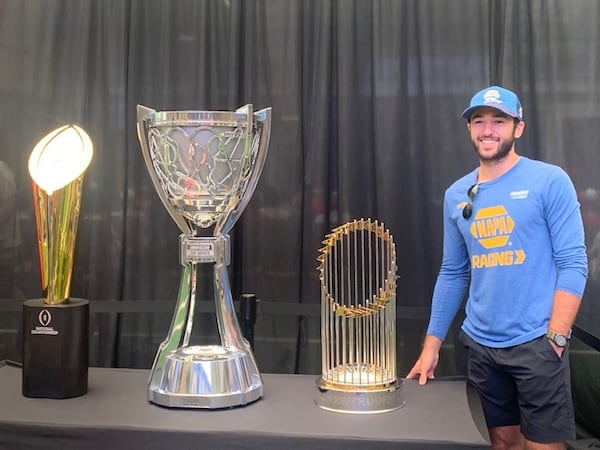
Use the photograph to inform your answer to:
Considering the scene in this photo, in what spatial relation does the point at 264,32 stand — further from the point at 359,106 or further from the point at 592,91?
the point at 592,91

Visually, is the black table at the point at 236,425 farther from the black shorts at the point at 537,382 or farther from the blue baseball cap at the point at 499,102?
the blue baseball cap at the point at 499,102

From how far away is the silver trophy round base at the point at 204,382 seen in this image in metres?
1.37

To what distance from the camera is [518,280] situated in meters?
1.56

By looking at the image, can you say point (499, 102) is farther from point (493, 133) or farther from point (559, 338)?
point (559, 338)

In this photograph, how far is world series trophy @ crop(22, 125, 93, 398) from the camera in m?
1.43

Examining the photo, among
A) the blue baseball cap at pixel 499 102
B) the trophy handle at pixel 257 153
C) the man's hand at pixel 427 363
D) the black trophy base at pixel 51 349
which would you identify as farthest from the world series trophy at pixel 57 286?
the blue baseball cap at pixel 499 102

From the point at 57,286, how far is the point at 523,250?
41.8 inches

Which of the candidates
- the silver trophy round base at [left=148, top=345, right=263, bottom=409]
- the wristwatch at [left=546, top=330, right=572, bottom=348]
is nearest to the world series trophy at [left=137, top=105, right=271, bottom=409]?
the silver trophy round base at [left=148, top=345, right=263, bottom=409]

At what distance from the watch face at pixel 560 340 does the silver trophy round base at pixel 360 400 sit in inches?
15.9

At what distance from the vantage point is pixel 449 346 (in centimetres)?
224

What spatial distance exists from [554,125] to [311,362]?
112 centimetres

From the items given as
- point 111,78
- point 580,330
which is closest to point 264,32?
point 111,78

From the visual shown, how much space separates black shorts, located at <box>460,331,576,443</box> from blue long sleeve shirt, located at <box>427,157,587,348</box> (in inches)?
1.1

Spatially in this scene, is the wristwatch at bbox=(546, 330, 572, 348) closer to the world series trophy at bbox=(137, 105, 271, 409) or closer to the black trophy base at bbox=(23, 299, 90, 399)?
the world series trophy at bbox=(137, 105, 271, 409)
